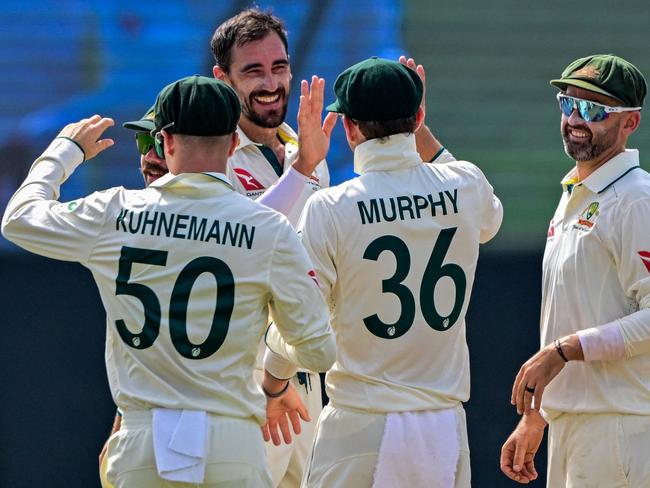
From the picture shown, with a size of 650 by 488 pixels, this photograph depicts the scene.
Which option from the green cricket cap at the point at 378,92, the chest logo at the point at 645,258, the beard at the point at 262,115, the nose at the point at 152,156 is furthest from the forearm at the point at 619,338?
the nose at the point at 152,156

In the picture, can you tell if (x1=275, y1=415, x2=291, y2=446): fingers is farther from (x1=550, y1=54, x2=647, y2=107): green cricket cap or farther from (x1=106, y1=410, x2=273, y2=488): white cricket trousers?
(x1=550, y1=54, x2=647, y2=107): green cricket cap

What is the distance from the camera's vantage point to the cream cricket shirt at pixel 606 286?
395 centimetres

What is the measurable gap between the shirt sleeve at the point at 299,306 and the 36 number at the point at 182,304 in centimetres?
13

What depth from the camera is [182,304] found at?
131 inches

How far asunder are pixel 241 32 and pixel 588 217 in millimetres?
1406

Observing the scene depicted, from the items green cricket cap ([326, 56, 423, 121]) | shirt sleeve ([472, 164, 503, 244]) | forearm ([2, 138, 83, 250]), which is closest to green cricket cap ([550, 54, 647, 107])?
shirt sleeve ([472, 164, 503, 244])

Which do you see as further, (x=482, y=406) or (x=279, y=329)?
(x=482, y=406)

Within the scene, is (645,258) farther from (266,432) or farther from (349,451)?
(266,432)

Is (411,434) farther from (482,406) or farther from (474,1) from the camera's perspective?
(474,1)

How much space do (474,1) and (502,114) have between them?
57 centimetres

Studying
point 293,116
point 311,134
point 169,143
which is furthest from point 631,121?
point 293,116

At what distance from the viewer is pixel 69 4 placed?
611 centimetres

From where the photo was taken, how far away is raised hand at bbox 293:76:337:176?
4.03m

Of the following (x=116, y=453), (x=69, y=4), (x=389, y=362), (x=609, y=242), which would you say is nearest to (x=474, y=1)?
(x=69, y=4)
